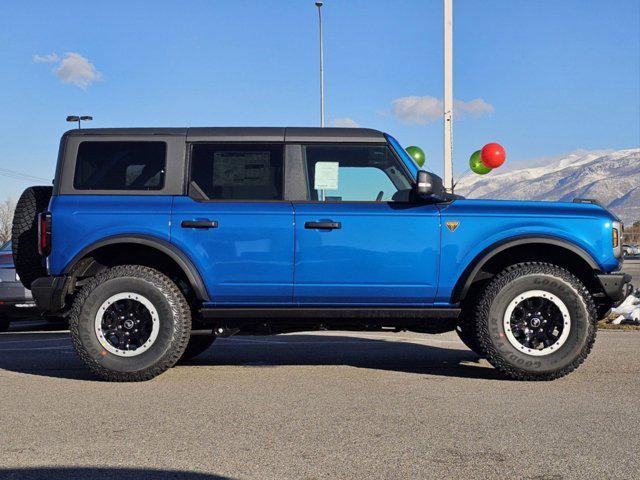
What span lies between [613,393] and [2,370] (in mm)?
4966

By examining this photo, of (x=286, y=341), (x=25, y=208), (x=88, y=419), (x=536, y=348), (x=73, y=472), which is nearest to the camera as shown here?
(x=73, y=472)

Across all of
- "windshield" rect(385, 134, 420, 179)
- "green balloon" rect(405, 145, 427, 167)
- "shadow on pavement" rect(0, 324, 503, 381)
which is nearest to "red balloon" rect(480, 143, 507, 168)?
"green balloon" rect(405, 145, 427, 167)

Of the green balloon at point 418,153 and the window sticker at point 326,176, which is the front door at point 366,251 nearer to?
the window sticker at point 326,176

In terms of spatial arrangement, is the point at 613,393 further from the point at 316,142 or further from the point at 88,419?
the point at 88,419

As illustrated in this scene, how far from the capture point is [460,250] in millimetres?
5875

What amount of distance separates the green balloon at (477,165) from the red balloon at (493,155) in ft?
0.68

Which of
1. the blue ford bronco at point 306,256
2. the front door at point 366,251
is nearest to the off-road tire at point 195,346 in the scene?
→ the blue ford bronco at point 306,256

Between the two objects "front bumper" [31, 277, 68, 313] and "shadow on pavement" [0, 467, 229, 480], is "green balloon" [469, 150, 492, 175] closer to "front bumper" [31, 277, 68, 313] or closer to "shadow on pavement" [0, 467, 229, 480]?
"front bumper" [31, 277, 68, 313]

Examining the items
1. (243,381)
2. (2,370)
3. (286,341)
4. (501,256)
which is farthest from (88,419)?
(286,341)

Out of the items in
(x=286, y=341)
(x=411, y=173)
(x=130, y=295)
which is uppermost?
(x=411, y=173)

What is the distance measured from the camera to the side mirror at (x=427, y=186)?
5.72 m

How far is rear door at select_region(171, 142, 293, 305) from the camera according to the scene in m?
5.87

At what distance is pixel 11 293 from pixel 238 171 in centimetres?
549

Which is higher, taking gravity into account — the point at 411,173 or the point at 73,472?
the point at 411,173
